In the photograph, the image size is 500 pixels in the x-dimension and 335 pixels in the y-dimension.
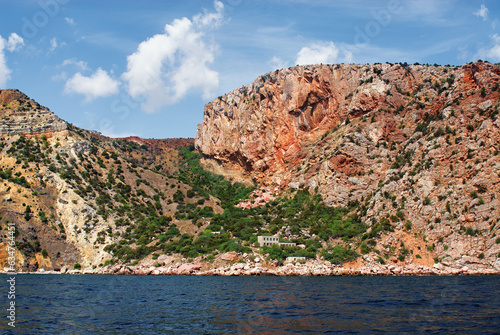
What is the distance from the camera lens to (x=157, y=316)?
28.6 metres

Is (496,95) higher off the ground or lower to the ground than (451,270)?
higher

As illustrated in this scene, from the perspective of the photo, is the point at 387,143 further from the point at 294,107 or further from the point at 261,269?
the point at 261,269

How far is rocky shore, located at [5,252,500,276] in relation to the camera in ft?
198

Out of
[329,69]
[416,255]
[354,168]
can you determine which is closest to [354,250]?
[416,255]

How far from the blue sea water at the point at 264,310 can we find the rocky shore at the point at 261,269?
673 inches

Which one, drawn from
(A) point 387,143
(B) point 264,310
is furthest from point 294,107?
(B) point 264,310

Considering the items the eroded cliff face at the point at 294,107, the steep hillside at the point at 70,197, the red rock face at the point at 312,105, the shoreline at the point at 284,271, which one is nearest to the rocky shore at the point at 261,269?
the shoreline at the point at 284,271

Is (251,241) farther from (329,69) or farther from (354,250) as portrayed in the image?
(329,69)

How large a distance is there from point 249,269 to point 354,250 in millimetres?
16261

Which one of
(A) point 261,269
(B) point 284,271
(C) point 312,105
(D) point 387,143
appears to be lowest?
(B) point 284,271

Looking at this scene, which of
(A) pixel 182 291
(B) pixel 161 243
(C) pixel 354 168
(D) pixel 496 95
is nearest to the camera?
(A) pixel 182 291

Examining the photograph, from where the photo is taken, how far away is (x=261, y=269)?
66.2 m

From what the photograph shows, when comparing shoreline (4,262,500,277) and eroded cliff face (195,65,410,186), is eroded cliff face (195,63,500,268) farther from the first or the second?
shoreline (4,262,500,277)

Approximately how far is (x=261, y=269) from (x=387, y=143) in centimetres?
4110
